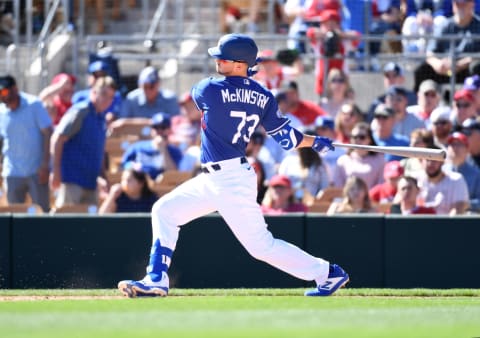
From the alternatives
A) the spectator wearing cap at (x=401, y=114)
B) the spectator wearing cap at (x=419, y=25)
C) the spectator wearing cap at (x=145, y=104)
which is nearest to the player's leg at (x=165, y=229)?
the spectator wearing cap at (x=401, y=114)

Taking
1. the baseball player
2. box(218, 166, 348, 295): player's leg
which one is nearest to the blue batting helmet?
the baseball player

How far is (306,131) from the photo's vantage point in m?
12.4

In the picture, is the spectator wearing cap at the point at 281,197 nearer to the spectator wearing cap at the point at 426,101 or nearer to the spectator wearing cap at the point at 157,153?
the spectator wearing cap at the point at 157,153

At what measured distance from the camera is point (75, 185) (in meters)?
12.5

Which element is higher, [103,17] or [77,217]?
[103,17]

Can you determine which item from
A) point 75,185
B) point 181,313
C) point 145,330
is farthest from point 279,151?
point 145,330

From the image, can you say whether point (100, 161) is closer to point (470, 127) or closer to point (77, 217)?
point (77, 217)

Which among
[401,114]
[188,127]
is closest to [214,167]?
[401,114]

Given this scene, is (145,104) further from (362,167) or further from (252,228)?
(252,228)

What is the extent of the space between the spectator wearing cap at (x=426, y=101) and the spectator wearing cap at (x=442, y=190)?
1.57 m

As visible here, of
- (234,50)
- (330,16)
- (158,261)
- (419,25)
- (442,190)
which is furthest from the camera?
(419,25)

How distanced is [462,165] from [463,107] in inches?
50.5

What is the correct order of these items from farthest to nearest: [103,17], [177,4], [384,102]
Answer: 1. [103,17]
2. [177,4]
3. [384,102]

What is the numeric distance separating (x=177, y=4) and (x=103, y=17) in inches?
60.8
